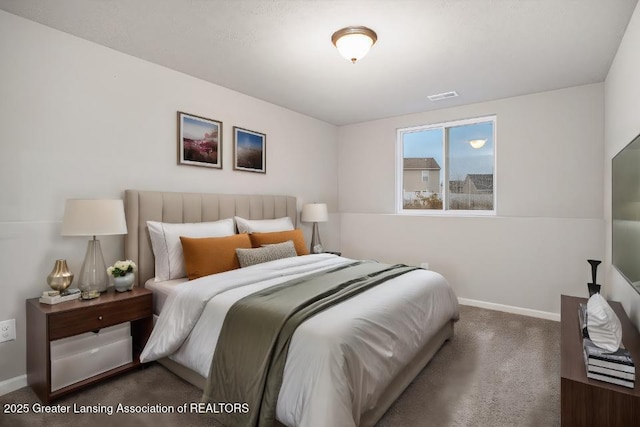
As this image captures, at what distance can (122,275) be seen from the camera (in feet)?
8.09

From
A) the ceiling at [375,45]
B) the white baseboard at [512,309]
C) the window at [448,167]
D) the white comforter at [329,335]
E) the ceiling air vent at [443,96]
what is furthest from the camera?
the window at [448,167]

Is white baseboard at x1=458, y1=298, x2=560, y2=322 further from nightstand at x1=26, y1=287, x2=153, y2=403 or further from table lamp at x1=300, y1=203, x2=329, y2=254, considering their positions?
nightstand at x1=26, y1=287, x2=153, y2=403

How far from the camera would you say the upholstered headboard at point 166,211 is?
2.72m

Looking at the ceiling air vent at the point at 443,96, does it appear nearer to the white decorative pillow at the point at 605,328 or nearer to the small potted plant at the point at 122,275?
the white decorative pillow at the point at 605,328

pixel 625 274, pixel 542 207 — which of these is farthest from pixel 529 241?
pixel 625 274

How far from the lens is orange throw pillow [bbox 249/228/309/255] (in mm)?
3205

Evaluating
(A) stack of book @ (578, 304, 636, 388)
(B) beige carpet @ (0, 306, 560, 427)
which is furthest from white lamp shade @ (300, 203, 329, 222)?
(A) stack of book @ (578, 304, 636, 388)

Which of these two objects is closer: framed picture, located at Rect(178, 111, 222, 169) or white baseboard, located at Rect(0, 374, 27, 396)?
white baseboard, located at Rect(0, 374, 27, 396)

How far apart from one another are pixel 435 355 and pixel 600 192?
249 cm

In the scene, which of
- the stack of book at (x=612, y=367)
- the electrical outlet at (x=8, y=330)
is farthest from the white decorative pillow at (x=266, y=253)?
the stack of book at (x=612, y=367)

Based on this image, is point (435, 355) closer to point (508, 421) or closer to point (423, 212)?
point (508, 421)

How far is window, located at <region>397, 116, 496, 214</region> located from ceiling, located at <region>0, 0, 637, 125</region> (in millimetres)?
708

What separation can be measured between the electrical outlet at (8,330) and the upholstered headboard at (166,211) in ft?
2.57

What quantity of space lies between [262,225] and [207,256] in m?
0.95
